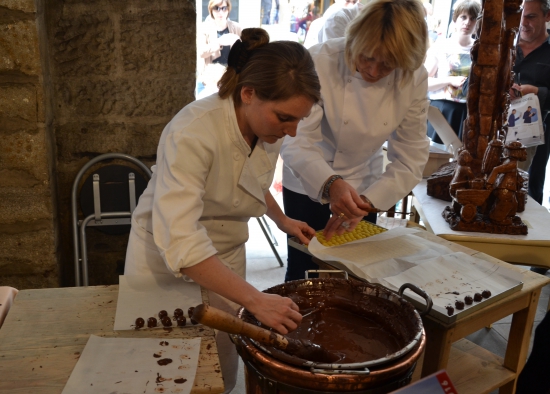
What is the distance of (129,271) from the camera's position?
1896 mm

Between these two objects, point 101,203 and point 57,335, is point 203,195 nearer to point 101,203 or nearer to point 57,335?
point 57,335

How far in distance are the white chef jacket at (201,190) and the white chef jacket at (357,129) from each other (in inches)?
21.3

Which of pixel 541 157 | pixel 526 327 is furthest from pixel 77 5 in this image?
pixel 541 157

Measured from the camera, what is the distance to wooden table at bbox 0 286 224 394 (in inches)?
47.6

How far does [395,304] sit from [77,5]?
6.34 ft

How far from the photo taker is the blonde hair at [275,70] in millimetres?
1488

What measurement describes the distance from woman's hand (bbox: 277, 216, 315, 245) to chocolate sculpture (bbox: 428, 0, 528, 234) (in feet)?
2.96

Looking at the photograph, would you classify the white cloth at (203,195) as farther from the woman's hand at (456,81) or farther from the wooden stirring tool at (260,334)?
the woman's hand at (456,81)

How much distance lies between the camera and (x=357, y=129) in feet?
7.98

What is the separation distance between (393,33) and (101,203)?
5.36ft

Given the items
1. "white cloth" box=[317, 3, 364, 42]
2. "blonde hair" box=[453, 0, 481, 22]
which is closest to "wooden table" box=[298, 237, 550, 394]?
"white cloth" box=[317, 3, 364, 42]

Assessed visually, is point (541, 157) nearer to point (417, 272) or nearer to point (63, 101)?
point (417, 272)

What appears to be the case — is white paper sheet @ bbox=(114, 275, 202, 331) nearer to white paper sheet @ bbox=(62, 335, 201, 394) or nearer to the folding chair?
white paper sheet @ bbox=(62, 335, 201, 394)

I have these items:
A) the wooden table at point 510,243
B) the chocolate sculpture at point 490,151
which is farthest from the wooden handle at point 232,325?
the chocolate sculpture at point 490,151
